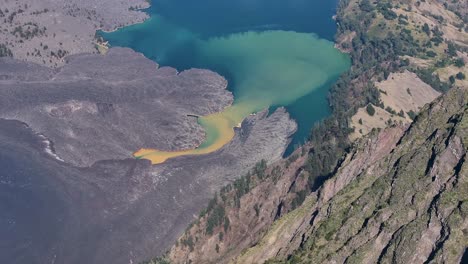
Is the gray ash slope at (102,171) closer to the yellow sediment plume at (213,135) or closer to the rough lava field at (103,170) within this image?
the rough lava field at (103,170)

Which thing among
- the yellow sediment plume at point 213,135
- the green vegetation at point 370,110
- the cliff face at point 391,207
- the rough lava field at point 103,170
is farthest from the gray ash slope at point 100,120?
the cliff face at point 391,207

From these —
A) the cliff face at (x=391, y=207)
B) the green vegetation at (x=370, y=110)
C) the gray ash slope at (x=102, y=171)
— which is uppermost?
the cliff face at (x=391, y=207)

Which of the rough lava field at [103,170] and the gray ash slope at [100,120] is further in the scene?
the gray ash slope at [100,120]

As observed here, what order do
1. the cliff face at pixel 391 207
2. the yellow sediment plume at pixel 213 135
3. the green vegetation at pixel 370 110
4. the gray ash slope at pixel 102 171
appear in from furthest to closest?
the yellow sediment plume at pixel 213 135 < the green vegetation at pixel 370 110 < the gray ash slope at pixel 102 171 < the cliff face at pixel 391 207

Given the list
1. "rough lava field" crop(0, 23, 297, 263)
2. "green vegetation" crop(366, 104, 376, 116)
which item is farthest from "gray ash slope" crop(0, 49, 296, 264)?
"green vegetation" crop(366, 104, 376, 116)

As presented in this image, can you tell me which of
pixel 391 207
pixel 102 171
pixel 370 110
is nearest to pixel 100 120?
pixel 102 171

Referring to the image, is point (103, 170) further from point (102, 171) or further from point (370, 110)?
point (370, 110)
